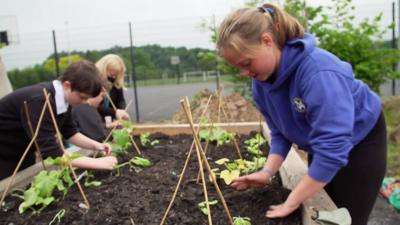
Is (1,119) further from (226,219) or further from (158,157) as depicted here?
(226,219)

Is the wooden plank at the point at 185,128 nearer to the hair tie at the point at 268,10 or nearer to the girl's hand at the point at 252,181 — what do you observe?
the girl's hand at the point at 252,181

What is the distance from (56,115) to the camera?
2375mm

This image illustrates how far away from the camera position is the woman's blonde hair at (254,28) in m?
1.40

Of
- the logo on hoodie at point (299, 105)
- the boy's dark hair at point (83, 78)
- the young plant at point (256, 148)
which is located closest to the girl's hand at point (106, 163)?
the boy's dark hair at point (83, 78)

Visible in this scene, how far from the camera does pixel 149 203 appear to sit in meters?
1.98

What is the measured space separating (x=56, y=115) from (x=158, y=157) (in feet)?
2.82

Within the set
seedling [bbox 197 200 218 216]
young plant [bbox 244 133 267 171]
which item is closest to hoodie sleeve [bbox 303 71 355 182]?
seedling [bbox 197 200 218 216]

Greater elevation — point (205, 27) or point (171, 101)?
point (205, 27)

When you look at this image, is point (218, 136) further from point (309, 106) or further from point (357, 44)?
point (357, 44)

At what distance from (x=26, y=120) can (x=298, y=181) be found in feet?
5.02

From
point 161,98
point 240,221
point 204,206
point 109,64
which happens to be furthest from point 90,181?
point 161,98

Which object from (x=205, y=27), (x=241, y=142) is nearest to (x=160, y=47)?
(x=205, y=27)

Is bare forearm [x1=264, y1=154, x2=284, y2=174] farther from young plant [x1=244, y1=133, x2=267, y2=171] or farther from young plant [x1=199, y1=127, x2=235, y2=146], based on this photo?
young plant [x1=199, y1=127, x2=235, y2=146]

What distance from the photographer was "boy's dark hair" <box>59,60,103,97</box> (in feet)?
7.58
